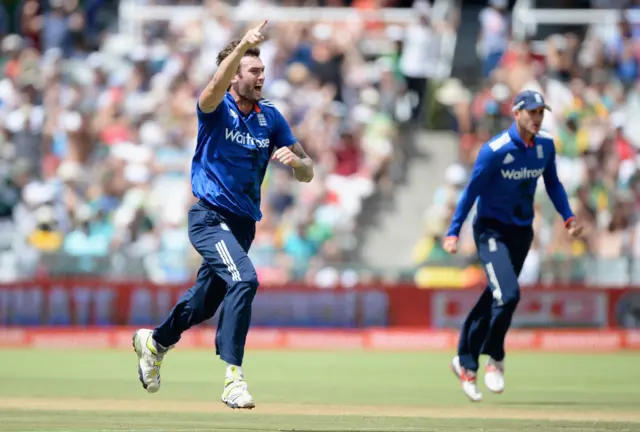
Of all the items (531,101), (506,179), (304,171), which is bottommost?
(506,179)

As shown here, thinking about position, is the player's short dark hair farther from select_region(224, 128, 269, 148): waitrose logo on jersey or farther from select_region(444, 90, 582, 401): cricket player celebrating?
select_region(444, 90, 582, 401): cricket player celebrating

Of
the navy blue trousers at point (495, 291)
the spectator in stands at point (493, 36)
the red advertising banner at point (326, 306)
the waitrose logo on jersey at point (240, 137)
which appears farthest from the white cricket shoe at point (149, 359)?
the spectator in stands at point (493, 36)

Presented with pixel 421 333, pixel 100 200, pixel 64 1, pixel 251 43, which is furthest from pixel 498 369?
pixel 64 1

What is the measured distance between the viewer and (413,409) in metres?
9.60

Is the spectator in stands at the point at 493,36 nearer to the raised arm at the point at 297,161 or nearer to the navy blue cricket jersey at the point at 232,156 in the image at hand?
the raised arm at the point at 297,161

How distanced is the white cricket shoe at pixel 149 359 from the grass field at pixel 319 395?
22 centimetres

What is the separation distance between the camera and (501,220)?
10.5 metres

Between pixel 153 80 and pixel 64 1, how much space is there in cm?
252

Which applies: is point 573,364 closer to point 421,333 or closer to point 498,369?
point 421,333

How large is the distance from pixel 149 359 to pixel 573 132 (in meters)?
10.8

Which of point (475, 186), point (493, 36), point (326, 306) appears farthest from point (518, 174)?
point (493, 36)

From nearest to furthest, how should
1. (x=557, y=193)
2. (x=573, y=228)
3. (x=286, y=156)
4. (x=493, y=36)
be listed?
(x=286, y=156) < (x=573, y=228) < (x=557, y=193) < (x=493, y=36)

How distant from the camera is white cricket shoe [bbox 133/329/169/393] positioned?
9023 millimetres

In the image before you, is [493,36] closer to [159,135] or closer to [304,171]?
[159,135]
